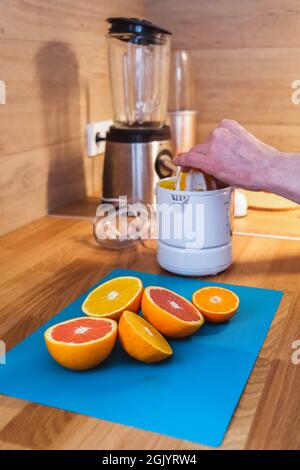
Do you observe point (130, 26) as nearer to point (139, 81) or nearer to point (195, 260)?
point (139, 81)

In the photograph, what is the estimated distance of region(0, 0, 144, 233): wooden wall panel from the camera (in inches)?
44.8

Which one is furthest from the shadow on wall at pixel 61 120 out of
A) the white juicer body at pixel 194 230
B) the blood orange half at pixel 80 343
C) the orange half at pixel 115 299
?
the blood orange half at pixel 80 343

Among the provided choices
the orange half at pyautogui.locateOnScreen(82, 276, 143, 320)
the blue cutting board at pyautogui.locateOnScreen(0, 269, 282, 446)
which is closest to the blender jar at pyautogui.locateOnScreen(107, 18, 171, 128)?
the orange half at pyautogui.locateOnScreen(82, 276, 143, 320)

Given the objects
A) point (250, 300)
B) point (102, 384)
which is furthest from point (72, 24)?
point (102, 384)

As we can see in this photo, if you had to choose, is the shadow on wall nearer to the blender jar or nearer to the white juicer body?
the blender jar

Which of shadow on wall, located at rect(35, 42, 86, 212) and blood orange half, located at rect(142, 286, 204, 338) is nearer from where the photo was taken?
blood orange half, located at rect(142, 286, 204, 338)

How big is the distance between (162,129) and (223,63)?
1.51 feet

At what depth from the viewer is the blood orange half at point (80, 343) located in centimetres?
62

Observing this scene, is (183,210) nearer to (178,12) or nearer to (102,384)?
(102,384)

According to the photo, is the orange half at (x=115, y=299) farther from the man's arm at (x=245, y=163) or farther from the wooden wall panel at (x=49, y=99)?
the wooden wall panel at (x=49, y=99)

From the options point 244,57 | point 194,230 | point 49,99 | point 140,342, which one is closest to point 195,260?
point 194,230

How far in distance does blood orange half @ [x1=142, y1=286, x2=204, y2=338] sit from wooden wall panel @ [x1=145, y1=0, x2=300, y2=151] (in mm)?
1044

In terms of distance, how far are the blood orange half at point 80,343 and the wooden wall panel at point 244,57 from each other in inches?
45.5

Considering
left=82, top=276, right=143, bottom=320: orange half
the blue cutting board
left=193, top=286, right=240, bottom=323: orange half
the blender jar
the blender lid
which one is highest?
the blender lid
